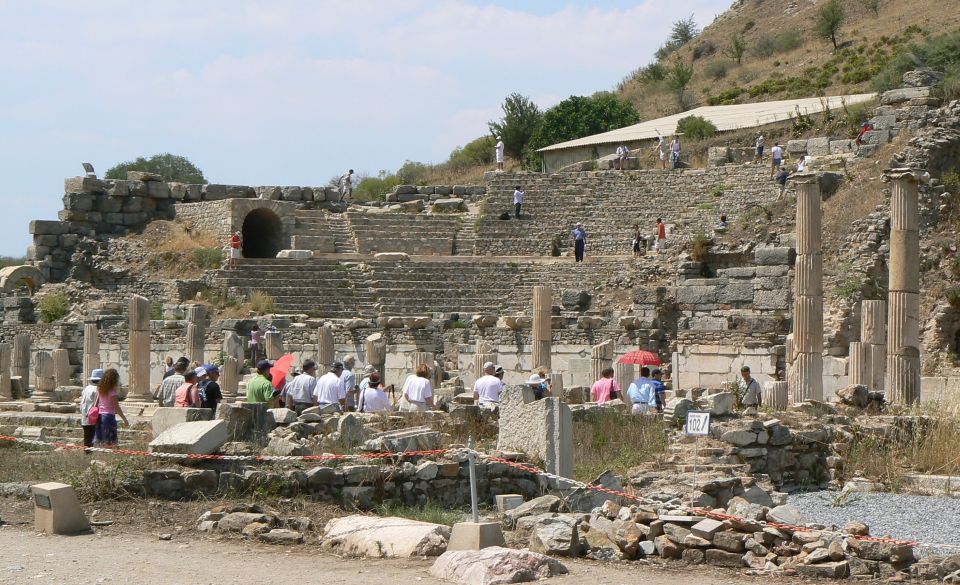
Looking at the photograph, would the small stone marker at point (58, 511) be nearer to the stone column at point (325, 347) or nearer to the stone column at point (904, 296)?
the stone column at point (904, 296)

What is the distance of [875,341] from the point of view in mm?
22125

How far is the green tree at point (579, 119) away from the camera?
53.4 m

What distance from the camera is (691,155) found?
41.7 meters

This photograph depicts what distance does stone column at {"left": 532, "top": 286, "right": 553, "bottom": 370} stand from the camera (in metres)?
25.7

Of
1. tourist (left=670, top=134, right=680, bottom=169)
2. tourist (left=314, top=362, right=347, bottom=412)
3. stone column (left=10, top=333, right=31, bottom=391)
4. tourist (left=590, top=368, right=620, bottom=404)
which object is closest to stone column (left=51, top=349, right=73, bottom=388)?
stone column (left=10, top=333, right=31, bottom=391)

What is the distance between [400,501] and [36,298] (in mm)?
27863

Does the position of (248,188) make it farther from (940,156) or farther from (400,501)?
(400,501)

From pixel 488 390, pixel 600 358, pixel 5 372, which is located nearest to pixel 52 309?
pixel 5 372

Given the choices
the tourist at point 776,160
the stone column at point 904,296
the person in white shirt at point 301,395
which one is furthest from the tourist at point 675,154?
the person in white shirt at point 301,395

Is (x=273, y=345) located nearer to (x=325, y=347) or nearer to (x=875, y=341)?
(x=325, y=347)

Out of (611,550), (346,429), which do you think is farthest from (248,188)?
(611,550)

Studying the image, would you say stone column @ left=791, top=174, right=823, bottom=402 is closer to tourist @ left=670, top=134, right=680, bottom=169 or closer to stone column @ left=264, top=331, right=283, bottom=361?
stone column @ left=264, top=331, right=283, bottom=361

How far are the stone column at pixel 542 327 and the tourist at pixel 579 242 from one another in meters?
9.01

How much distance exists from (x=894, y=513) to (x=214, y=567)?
613 centimetres
